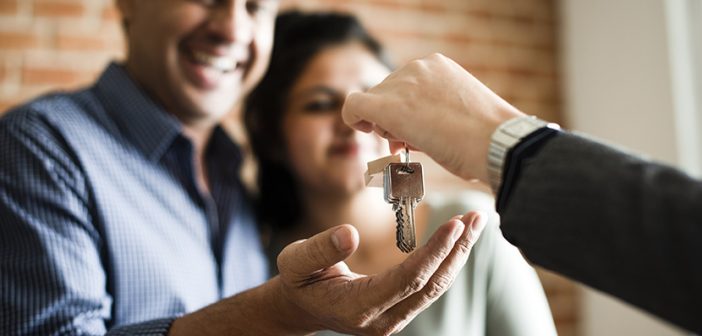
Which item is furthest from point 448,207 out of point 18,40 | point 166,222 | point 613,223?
point 18,40

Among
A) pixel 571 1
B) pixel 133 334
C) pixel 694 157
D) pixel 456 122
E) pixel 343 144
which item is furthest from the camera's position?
pixel 571 1

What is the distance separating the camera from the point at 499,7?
258 cm

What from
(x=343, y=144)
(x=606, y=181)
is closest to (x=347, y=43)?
(x=343, y=144)

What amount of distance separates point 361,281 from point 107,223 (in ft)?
1.85

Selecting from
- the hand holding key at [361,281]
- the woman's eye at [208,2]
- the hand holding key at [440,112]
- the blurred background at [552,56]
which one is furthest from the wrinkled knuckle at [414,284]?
the blurred background at [552,56]

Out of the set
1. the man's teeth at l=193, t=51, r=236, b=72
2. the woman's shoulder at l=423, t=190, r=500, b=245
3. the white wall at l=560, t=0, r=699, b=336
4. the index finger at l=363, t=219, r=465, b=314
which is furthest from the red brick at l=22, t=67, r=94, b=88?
the white wall at l=560, t=0, r=699, b=336

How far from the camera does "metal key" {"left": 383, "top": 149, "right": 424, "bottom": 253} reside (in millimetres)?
768

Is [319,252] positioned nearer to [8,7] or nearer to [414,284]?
[414,284]

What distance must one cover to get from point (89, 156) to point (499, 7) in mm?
1937

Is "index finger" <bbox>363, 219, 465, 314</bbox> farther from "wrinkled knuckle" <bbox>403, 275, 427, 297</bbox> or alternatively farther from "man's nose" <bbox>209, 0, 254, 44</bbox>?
"man's nose" <bbox>209, 0, 254, 44</bbox>

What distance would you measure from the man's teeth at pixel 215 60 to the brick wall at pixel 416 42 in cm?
82

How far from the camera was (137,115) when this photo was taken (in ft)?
4.16

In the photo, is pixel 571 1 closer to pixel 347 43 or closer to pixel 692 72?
pixel 692 72

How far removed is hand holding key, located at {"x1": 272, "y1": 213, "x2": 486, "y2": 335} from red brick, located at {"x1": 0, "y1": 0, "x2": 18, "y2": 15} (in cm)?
158
